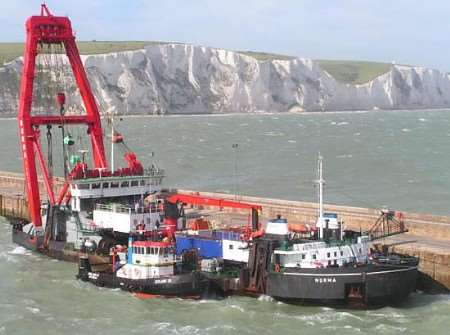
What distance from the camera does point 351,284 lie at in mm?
30734

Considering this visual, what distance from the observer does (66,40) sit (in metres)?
46.5

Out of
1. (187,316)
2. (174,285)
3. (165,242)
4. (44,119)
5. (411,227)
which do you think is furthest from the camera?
(44,119)

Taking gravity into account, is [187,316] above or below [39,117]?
below

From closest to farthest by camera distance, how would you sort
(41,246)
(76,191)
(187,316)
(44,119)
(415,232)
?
1. (187,316)
2. (415,232)
3. (76,191)
4. (41,246)
5. (44,119)

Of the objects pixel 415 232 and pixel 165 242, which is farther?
pixel 415 232

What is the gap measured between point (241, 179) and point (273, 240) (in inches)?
1652

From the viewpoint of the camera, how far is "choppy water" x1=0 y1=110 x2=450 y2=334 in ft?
97.2

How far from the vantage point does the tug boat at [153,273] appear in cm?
3266

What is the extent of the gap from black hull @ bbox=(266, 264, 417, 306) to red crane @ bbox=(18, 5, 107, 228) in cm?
1751

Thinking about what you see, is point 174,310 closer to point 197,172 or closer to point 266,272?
point 266,272

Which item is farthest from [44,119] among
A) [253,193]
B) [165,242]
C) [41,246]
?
[253,193]

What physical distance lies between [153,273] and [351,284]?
8.31 metres

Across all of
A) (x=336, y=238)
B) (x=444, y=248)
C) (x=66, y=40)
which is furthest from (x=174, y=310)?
(x=66, y=40)

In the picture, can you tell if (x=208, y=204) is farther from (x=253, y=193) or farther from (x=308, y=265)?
(x=253, y=193)
